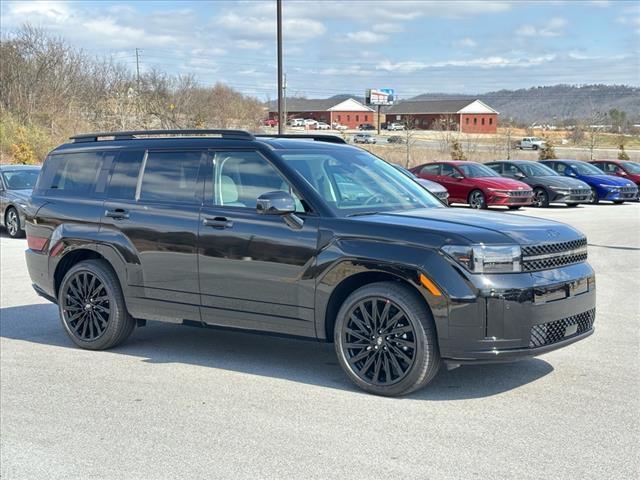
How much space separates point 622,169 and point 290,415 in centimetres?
2915

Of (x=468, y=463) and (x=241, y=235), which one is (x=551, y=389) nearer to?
(x=468, y=463)

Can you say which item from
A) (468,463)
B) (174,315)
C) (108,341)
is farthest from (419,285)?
(108,341)

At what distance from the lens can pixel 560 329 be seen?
5766mm

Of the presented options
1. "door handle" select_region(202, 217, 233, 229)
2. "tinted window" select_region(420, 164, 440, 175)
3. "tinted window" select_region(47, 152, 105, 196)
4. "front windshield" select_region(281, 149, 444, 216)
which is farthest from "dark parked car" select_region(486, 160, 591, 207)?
"door handle" select_region(202, 217, 233, 229)

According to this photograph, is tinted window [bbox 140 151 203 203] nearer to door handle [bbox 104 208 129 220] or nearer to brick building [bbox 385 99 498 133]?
door handle [bbox 104 208 129 220]

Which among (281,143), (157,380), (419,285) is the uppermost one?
(281,143)

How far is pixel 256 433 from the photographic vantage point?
5148 millimetres

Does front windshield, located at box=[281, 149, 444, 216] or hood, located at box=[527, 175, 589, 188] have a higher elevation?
front windshield, located at box=[281, 149, 444, 216]

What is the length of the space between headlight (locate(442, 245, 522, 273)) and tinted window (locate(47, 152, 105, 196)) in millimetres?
3816

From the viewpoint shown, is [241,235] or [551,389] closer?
[551,389]

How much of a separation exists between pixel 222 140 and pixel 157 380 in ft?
6.79

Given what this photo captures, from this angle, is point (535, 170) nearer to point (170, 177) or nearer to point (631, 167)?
point (631, 167)

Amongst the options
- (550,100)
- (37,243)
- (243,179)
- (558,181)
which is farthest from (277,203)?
(550,100)

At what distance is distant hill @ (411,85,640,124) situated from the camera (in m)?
105
